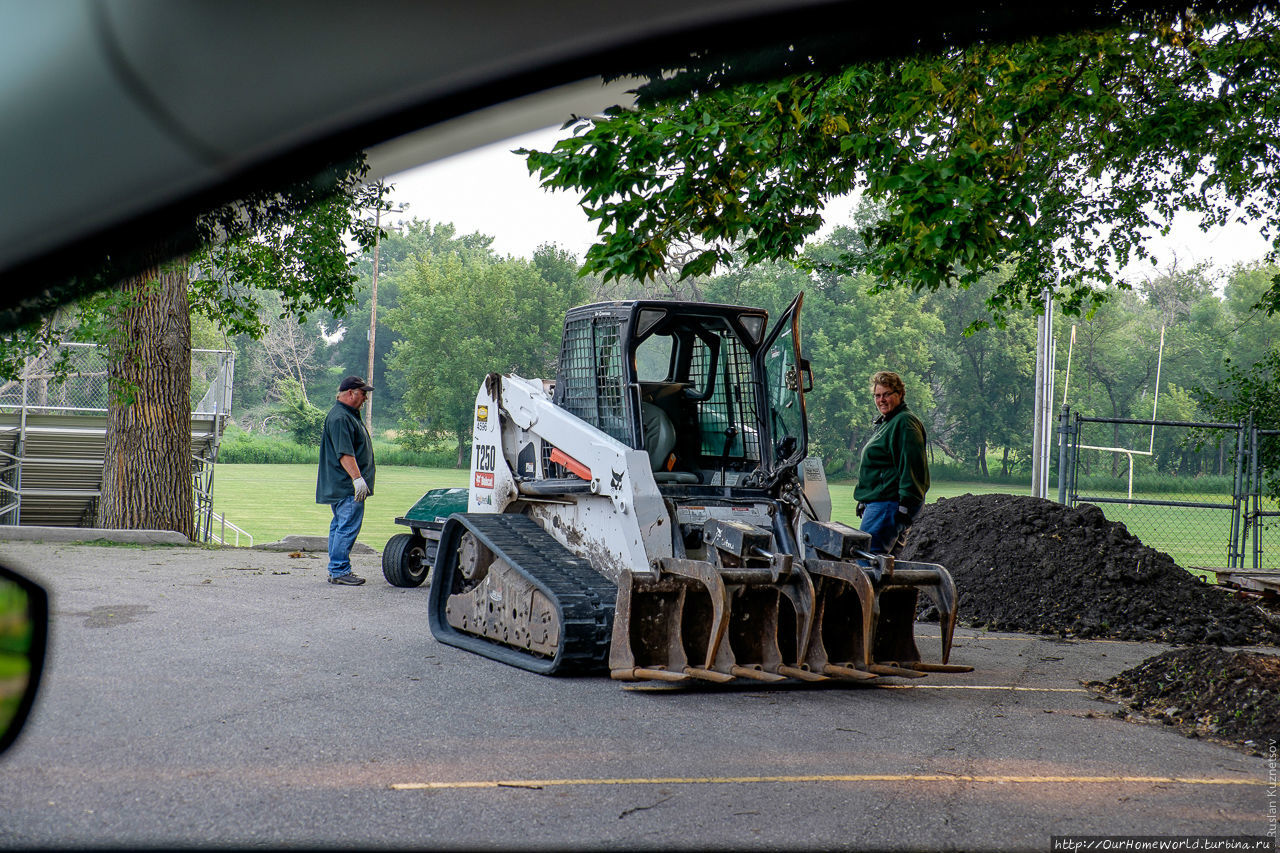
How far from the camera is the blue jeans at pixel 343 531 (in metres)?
10.4

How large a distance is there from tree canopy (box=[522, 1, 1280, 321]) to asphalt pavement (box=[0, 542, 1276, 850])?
327 centimetres

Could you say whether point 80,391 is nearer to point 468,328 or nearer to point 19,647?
point 19,647

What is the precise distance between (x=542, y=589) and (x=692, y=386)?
228cm

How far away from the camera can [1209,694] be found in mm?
6246

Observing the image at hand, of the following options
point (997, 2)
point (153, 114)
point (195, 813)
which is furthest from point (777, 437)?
point (153, 114)

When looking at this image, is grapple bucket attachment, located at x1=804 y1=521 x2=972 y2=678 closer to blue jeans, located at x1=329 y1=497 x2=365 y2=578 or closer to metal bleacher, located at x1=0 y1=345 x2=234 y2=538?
blue jeans, located at x1=329 y1=497 x2=365 y2=578

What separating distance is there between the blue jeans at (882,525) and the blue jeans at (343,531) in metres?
4.93

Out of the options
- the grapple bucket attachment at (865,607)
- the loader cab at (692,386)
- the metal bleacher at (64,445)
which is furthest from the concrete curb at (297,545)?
the grapple bucket attachment at (865,607)

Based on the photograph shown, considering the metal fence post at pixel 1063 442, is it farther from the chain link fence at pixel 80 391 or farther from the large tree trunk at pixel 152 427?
the chain link fence at pixel 80 391

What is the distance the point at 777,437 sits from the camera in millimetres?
7809

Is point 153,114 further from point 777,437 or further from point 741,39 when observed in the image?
point 777,437

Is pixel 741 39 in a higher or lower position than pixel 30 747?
higher

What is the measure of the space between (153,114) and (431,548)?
28.6 ft

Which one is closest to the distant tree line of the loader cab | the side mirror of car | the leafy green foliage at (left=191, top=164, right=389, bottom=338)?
the leafy green foliage at (left=191, top=164, right=389, bottom=338)
